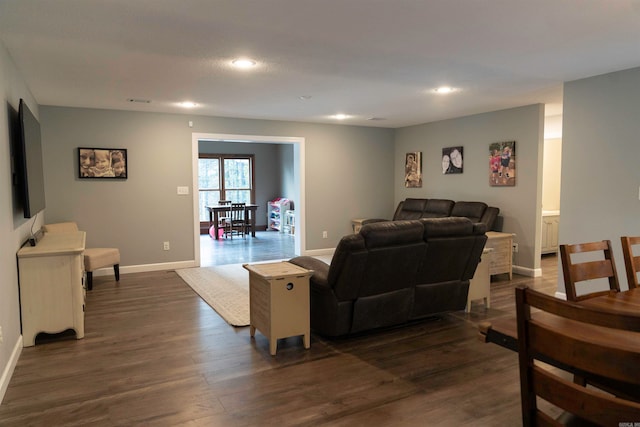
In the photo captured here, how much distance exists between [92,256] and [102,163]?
57.9 inches

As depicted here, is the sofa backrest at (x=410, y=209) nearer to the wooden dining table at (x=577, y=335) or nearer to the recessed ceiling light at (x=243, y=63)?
the recessed ceiling light at (x=243, y=63)

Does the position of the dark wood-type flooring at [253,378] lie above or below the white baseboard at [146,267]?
below

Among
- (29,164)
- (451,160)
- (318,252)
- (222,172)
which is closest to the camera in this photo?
(29,164)

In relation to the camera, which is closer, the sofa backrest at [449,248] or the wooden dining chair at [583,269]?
the wooden dining chair at [583,269]

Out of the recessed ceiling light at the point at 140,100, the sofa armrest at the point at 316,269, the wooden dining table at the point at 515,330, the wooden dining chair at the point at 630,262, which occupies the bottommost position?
the sofa armrest at the point at 316,269

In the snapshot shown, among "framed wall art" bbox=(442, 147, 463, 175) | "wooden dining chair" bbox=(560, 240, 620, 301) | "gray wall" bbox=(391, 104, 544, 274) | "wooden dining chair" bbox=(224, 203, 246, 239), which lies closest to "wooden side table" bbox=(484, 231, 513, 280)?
"gray wall" bbox=(391, 104, 544, 274)

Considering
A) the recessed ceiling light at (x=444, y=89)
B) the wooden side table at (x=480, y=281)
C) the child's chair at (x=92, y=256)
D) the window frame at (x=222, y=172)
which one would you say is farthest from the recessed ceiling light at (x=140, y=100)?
the window frame at (x=222, y=172)

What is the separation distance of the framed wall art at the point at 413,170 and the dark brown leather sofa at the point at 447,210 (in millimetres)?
377

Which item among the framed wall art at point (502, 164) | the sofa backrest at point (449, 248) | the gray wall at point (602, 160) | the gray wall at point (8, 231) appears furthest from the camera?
the framed wall art at point (502, 164)

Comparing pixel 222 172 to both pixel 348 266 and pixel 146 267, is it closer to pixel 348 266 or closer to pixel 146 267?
pixel 146 267

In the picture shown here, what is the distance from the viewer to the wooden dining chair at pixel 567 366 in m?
1.08

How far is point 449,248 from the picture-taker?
12.1 ft

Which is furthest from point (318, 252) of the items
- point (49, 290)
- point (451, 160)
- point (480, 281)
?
point (49, 290)

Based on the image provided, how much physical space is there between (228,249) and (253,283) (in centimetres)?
518
